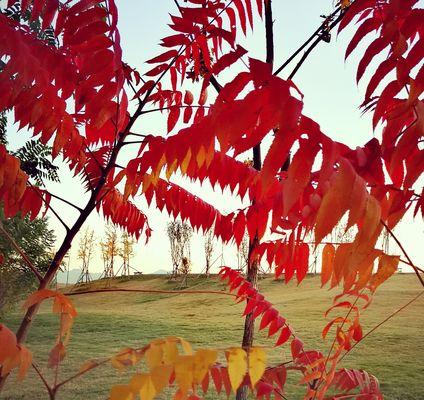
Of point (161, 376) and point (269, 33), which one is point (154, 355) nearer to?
point (161, 376)

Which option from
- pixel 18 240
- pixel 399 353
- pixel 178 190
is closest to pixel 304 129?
pixel 178 190

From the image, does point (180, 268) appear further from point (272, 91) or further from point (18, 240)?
point (272, 91)

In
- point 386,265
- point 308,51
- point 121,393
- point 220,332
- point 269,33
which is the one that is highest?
point 269,33

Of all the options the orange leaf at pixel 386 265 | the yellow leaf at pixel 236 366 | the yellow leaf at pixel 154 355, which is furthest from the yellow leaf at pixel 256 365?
the orange leaf at pixel 386 265

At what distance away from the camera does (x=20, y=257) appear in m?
7.68

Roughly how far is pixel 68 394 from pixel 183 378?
11.7ft

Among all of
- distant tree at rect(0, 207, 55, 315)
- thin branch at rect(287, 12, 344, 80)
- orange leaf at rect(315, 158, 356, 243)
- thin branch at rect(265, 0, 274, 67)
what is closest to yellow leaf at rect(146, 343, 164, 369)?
orange leaf at rect(315, 158, 356, 243)

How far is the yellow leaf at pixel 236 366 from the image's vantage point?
2.01 ft

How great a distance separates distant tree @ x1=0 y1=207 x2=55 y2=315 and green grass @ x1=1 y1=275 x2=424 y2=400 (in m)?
0.68

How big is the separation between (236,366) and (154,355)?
0.13 m

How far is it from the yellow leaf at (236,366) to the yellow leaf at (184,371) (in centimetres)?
5

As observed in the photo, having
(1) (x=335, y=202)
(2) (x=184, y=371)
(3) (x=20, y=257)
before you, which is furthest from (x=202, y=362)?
(3) (x=20, y=257)

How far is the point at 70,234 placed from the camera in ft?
3.76

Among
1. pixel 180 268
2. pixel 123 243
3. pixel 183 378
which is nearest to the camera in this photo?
pixel 183 378
